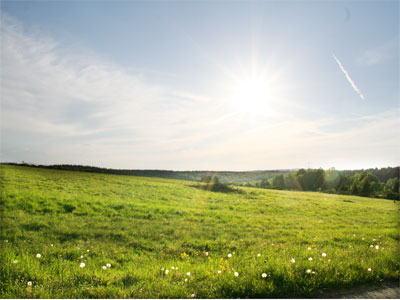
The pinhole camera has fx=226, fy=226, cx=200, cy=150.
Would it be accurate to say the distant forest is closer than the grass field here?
No

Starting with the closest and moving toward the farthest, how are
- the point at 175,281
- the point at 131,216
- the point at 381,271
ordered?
the point at 175,281, the point at 381,271, the point at 131,216

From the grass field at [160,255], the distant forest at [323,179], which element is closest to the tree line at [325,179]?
the distant forest at [323,179]

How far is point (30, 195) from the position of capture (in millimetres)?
16359

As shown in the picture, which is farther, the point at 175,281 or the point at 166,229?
the point at 166,229

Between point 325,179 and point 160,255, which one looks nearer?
point 160,255

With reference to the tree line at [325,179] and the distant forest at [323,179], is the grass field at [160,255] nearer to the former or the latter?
the distant forest at [323,179]

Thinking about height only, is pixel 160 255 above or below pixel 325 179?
below

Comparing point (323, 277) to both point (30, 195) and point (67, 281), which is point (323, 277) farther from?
point (30, 195)

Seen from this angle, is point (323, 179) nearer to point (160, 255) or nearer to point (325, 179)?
point (325, 179)

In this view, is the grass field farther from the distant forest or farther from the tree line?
the tree line

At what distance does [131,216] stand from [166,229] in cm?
389

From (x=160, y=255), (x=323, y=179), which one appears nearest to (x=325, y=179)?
(x=323, y=179)

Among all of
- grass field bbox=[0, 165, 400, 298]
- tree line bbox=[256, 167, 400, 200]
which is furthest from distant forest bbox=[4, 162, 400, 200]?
grass field bbox=[0, 165, 400, 298]

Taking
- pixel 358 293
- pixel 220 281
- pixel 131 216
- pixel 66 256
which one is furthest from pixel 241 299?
pixel 131 216
